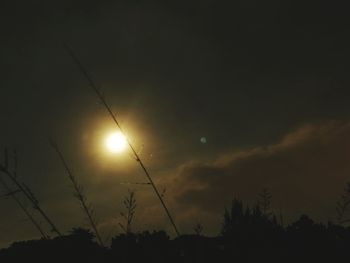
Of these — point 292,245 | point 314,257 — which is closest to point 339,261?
point 314,257

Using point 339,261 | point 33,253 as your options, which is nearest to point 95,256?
point 33,253

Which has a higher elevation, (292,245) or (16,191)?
(292,245)

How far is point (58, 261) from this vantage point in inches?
486

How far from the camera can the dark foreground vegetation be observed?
326 inches

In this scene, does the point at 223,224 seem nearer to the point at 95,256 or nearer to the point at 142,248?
the point at 142,248

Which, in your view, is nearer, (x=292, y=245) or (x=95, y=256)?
(x=292, y=245)

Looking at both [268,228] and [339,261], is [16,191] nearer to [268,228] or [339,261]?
[268,228]

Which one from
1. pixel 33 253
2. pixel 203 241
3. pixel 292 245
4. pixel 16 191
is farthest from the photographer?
pixel 33 253

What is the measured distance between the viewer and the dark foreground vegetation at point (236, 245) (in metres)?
8.29

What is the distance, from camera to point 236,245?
341 inches

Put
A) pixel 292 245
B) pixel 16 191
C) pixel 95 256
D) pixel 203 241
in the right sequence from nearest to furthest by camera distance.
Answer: pixel 16 191, pixel 292 245, pixel 203 241, pixel 95 256

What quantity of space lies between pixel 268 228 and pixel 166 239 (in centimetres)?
426

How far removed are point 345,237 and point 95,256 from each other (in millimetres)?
5710

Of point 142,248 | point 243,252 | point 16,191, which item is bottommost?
point 16,191
